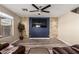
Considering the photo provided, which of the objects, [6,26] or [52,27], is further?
[52,27]

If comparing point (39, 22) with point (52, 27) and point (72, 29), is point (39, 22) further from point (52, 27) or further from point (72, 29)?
point (72, 29)

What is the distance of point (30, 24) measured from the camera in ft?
34.7

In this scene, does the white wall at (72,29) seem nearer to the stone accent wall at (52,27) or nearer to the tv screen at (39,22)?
the stone accent wall at (52,27)

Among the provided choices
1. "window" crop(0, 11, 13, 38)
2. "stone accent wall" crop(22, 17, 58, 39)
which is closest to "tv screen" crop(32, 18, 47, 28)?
"stone accent wall" crop(22, 17, 58, 39)

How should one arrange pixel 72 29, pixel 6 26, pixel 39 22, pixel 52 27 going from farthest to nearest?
pixel 39 22 < pixel 52 27 < pixel 6 26 < pixel 72 29

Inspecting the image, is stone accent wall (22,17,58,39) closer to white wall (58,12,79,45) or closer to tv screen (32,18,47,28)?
tv screen (32,18,47,28)

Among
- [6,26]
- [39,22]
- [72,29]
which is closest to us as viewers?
[72,29]

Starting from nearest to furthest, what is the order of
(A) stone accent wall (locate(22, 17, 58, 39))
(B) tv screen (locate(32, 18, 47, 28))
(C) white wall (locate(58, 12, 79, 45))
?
(C) white wall (locate(58, 12, 79, 45)) < (A) stone accent wall (locate(22, 17, 58, 39)) < (B) tv screen (locate(32, 18, 47, 28))

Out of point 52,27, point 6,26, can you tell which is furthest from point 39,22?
point 6,26

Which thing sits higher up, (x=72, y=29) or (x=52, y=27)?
(x=52, y=27)

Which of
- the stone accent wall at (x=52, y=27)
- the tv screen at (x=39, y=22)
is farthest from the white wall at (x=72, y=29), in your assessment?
the tv screen at (x=39, y=22)
